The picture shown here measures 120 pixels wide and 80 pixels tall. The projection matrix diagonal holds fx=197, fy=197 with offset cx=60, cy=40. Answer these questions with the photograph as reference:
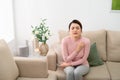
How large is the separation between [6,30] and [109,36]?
69.2 inches

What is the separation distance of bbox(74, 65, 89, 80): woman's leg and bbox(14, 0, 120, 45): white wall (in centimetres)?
103

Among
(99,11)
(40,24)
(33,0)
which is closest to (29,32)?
(40,24)

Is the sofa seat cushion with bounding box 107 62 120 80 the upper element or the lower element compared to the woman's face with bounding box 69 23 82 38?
lower

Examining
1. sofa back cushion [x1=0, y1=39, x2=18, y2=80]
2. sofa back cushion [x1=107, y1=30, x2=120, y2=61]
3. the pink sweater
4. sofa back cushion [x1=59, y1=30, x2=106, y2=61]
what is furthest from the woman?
sofa back cushion [x1=0, y1=39, x2=18, y2=80]

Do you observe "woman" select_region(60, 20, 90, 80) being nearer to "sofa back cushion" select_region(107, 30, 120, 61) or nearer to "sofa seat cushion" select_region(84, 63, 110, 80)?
"sofa seat cushion" select_region(84, 63, 110, 80)

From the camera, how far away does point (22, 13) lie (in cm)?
356

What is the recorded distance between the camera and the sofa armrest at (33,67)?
2471mm

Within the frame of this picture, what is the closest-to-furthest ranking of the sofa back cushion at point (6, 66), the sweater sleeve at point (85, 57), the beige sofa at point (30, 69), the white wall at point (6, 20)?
the sofa back cushion at point (6, 66), the beige sofa at point (30, 69), the sweater sleeve at point (85, 57), the white wall at point (6, 20)

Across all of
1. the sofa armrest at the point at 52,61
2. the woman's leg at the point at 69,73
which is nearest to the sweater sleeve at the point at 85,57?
the woman's leg at the point at 69,73

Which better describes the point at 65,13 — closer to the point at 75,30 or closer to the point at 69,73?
the point at 75,30

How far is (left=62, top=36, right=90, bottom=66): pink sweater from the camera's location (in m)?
2.74

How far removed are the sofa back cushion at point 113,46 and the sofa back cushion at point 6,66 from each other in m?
1.52

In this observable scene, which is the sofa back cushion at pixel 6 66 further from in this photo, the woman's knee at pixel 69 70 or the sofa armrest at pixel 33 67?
the woman's knee at pixel 69 70

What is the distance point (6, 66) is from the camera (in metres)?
2.20
